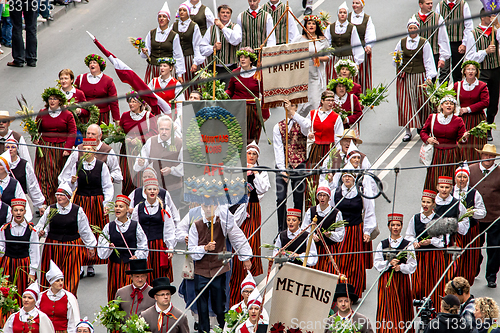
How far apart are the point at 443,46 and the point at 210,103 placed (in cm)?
515

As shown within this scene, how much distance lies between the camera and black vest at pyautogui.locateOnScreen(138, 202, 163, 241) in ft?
32.6

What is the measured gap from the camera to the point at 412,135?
13.6m

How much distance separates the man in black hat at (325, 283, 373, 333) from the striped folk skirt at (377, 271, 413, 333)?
80cm

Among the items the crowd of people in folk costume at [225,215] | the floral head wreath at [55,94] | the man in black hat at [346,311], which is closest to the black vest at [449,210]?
the crowd of people in folk costume at [225,215]

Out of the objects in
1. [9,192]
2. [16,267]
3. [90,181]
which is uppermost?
[90,181]

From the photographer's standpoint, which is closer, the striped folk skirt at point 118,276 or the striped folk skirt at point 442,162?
the striped folk skirt at point 118,276

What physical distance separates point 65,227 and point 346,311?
331 centimetres

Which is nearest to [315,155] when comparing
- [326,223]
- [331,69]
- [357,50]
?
[326,223]

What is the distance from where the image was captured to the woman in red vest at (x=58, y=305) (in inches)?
367

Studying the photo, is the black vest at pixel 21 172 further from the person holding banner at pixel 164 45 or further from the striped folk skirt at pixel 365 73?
the striped folk skirt at pixel 365 73

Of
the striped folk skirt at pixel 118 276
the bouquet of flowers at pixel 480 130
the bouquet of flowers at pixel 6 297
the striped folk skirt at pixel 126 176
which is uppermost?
the bouquet of flowers at pixel 480 130

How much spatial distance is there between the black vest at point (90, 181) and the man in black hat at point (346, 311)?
3.38 m

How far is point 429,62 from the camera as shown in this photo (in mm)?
12609

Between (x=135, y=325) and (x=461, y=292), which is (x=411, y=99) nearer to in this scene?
(x=461, y=292)
